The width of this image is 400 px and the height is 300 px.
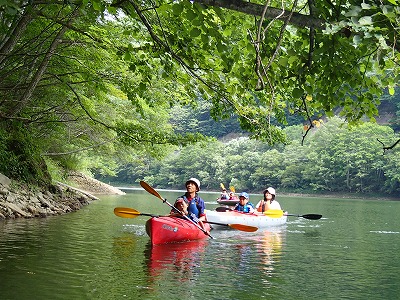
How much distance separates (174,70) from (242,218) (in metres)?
10.4

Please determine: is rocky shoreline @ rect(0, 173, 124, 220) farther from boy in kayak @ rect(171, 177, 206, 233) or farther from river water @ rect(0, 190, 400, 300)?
boy in kayak @ rect(171, 177, 206, 233)

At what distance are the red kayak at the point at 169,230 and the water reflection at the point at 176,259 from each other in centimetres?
14

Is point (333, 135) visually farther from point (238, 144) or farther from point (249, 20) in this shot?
point (249, 20)

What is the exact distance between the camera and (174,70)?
662 centimetres

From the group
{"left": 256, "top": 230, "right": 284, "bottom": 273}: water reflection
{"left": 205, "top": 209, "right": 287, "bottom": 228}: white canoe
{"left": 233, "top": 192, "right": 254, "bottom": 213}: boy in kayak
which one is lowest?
{"left": 256, "top": 230, "right": 284, "bottom": 273}: water reflection

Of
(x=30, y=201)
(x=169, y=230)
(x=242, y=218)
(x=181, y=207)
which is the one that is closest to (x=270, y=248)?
(x=181, y=207)

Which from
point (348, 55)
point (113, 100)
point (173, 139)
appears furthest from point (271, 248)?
point (113, 100)

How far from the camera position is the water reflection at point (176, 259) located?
26.3ft

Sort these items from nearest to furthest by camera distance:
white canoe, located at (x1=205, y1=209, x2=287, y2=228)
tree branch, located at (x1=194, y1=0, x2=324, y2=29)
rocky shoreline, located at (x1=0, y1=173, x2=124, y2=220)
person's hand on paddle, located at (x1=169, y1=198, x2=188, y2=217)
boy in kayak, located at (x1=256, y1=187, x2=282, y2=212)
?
tree branch, located at (x1=194, y1=0, x2=324, y2=29), person's hand on paddle, located at (x1=169, y1=198, x2=188, y2=217), rocky shoreline, located at (x1=0, y1=173, x2=124, y2=220), white canoe, located at (x1=205, y1=209, x2=287, y2=228), boy in kayak, located at (x1=256, y1=187, x2=282, y2=212)

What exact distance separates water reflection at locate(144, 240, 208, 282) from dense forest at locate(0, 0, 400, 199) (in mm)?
2607

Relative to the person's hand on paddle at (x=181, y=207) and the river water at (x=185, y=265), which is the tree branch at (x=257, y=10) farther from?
the person's hand on paddle at (x=181, y=207)

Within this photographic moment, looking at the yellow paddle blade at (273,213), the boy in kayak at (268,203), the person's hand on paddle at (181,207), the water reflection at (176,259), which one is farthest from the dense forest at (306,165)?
the water reflection at (176,259)

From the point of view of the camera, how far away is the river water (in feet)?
22.3

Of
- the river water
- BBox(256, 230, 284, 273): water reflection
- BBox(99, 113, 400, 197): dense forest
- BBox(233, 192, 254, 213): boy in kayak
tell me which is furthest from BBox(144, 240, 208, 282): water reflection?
BBox(99, 113, 400, 197): dense forest
